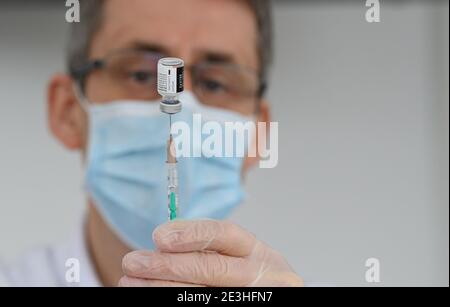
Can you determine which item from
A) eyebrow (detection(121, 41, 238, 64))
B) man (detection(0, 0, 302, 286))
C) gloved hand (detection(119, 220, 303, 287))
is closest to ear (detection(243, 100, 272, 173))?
man (detection(0, 0, 302, 286))

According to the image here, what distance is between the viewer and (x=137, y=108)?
3.27 ft

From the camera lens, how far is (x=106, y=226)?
3.46ft

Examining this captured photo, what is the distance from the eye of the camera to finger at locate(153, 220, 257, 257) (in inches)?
27.6

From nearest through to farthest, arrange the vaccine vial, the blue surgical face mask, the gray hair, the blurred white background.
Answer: the vaccine vial → the blue surgical face mask → the gray hair → the blurred white background

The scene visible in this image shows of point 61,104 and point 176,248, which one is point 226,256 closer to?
point 176,248

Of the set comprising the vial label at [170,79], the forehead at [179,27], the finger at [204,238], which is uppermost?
the forehead at [179,27]

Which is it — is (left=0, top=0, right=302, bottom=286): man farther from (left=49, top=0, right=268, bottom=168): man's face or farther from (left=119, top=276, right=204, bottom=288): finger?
(left=119, top=276, right=204, bottom=288): finger

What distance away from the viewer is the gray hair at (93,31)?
1.12 metres

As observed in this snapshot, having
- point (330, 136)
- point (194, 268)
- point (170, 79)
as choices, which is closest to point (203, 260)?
point (194, 268)

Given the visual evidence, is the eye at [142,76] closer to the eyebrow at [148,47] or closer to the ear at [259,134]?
the eyebrow at [148,47]

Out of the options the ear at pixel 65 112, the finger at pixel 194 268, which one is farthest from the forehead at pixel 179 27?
the finger at pixel 194 268

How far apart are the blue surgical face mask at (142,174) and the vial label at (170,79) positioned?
0.27 meters

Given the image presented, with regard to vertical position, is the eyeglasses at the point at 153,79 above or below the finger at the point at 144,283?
above

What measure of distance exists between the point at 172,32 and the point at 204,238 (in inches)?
17.5
